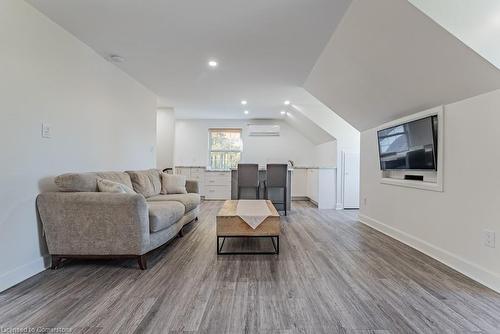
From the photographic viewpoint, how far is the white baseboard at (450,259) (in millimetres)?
2085

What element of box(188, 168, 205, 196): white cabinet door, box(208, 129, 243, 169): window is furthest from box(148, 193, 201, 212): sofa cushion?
box(208, 129, 243, 169): window

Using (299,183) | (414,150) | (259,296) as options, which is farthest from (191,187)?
(299,183)

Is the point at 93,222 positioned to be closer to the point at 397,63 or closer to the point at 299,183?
the point at 397,63

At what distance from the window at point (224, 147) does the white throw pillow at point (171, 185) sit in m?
3.55

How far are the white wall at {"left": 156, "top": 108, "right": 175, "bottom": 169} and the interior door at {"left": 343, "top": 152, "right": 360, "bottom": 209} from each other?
4052 millimetres

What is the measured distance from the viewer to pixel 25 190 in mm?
2240

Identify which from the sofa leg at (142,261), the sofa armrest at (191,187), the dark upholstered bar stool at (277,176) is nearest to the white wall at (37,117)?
the sofa leg at (142,261)

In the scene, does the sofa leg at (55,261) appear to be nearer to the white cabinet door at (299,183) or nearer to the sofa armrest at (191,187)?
the sofa armrest at (191,187)

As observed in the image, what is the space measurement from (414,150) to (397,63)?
1.10 metres

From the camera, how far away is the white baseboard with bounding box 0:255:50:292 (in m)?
2.02

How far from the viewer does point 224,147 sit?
789 cm

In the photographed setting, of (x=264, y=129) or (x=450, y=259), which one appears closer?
(x=450, y=259)

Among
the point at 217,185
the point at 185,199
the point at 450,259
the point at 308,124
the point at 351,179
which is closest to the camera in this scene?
the point at 450,259

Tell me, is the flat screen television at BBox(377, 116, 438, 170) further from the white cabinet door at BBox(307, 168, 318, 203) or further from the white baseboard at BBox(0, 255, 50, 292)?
the white baseboard at BBox(0, 255, 50, 292)
